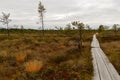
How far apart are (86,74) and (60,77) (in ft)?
5.54

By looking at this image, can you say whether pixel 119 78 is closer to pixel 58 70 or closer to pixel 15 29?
pixel 58 70

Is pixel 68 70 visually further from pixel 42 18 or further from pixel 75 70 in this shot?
pixel 42 18

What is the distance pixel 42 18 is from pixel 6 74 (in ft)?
171

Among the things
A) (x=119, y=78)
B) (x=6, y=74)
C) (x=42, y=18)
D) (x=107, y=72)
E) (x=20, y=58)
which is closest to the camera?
(x=119, y=78)

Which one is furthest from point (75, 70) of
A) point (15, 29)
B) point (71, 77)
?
point (15, 29)

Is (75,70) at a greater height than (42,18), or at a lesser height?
lesser

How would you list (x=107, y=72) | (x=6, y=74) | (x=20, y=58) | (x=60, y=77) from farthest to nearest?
1. (x=20, y=58)
2. (x=6, y=74)
3. (x=107, y=72)
4. (x=60, y=77)

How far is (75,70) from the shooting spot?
532 inches

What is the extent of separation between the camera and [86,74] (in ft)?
41.2

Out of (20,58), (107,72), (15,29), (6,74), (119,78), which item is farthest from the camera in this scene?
(15,29)

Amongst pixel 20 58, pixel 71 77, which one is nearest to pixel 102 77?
pixel 71 77

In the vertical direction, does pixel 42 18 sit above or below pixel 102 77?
above

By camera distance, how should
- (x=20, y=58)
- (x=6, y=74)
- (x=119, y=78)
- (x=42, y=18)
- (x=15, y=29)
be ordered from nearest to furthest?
(x=119, y=78), (x=6, y=74), (x=20, y=58), (x=42, y=18), (x=15, y=29)

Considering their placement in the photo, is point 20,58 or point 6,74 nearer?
point 6,74
